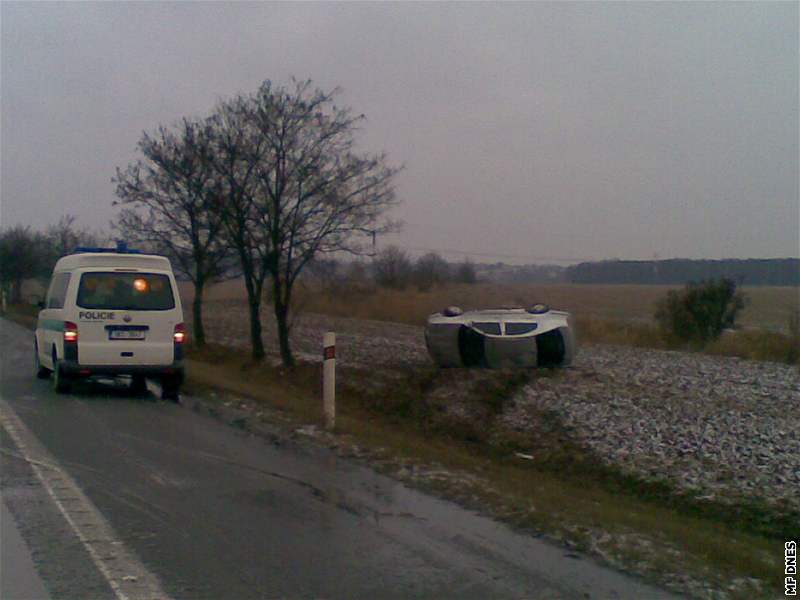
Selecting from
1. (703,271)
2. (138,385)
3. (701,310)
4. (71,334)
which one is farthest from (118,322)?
(703,271)

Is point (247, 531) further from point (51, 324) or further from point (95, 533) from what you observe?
point (51, 324)

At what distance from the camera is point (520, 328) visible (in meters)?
16.2

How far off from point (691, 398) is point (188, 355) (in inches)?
593

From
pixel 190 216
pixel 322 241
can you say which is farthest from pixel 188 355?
pixel 322 241

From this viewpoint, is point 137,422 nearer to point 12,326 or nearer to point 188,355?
point 188,355

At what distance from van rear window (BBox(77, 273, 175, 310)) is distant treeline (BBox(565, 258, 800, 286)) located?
23032 millimetres

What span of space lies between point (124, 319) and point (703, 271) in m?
26.8

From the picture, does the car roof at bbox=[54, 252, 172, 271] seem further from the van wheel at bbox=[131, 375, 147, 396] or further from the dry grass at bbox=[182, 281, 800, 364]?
the dry grass at bbox=[182, 281, 800, 364]

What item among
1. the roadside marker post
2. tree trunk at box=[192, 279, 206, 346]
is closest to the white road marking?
the roadside marker post

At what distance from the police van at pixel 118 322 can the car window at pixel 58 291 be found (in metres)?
0.06

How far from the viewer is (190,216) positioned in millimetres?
23891

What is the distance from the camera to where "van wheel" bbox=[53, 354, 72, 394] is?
14.8 meters

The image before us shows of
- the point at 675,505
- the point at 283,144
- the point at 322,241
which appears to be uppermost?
the point at 283,144

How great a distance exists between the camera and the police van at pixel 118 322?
14.4 meters
